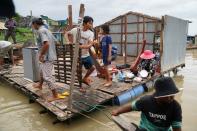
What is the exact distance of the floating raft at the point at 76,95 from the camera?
5.31 metres

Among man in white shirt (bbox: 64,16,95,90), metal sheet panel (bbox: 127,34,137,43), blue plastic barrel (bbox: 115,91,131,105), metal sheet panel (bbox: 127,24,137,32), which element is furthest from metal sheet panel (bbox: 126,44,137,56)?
man in white shirt (bbox: 64,16,95,90)

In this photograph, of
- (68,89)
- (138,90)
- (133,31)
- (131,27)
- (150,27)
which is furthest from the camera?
(131,27)

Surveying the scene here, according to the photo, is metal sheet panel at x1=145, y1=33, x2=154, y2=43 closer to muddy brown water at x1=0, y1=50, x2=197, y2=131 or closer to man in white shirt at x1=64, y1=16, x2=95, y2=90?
muddy brown water at x1=0, y1=50, x2=197, y2=131

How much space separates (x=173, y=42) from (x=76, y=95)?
206 inches

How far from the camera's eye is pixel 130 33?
39.5 ft

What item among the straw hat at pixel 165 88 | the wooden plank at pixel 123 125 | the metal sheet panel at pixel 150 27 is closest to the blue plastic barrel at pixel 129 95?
the wooden plank at pixel 123 125

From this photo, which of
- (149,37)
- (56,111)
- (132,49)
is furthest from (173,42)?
(56,111)

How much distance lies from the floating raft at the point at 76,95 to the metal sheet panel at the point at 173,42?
1.95m

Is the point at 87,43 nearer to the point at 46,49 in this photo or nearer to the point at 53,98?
the point at 46,49

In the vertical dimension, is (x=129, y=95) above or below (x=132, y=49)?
below

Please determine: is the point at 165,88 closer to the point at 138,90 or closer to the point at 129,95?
the point at 129,95

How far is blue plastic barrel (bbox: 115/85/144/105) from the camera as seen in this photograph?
6.60 metres

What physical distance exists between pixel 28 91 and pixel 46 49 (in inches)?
76.7

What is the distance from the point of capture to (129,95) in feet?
23.0
